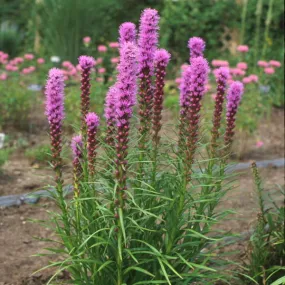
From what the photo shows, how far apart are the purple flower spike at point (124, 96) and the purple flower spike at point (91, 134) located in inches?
Result: 8.6

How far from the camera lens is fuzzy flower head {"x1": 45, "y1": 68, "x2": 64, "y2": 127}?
2.56 meters

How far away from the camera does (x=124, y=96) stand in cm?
240

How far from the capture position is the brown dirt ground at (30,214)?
3672 millimetres

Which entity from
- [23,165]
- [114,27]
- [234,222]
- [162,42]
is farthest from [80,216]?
[114,27]

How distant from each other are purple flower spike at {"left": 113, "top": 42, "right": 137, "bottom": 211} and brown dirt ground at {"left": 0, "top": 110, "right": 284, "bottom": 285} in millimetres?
548

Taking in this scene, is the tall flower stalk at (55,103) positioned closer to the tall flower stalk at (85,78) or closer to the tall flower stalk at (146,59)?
the tall flower stalk at (85,78)

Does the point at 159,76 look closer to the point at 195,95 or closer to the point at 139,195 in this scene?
the point at 195,95

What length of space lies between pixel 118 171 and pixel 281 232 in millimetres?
1572

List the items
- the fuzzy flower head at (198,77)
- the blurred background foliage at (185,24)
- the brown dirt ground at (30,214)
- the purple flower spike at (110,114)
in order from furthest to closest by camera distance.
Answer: the blurred background foliage at (185,24)
the brown dirt ground at (30,214)
the purple flower spike at (110,114)
the fuzzy flower head at (198,77)

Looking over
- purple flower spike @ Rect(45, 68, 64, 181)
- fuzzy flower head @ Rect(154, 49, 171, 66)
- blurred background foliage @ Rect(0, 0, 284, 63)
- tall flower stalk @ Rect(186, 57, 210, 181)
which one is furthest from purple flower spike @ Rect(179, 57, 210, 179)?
blurred background foliage @ Rect(0, 0, 284, 63)

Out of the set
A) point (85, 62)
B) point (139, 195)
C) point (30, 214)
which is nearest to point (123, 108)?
point (85, 62)

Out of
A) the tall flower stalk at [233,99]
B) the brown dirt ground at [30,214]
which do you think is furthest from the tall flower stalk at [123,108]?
the tall flower stalk at [233,99]

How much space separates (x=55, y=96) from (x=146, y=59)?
0.40 m

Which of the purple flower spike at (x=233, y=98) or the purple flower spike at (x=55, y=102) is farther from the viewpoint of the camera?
the purple flower spike at (x=233, y=98)
